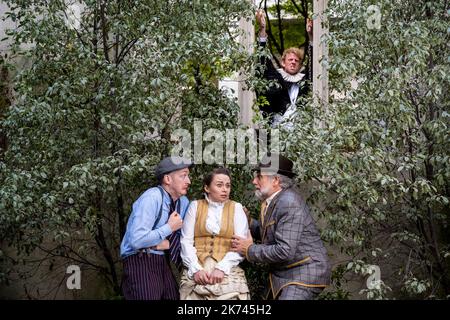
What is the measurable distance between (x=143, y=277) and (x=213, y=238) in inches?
26.0

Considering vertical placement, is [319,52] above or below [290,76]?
above

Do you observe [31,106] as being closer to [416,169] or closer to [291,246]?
[291,246]

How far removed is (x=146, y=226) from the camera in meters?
7.12

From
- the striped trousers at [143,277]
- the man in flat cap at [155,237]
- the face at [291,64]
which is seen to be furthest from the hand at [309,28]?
the striped trousers at [143,277]

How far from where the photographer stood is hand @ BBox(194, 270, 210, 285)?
717cm

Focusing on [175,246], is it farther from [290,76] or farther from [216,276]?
[290,76]

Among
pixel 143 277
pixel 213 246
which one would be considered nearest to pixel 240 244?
pixel 213 246

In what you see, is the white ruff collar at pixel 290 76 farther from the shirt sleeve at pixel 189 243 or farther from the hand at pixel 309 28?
the shirt sleeve at pixel 189 243

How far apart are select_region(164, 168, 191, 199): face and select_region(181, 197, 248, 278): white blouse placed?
18cm

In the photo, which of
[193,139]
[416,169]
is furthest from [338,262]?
[193,139]

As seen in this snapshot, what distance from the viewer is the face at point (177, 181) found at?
7.37 meters

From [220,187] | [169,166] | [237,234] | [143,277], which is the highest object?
[169,166]

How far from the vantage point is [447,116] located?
8.20 m
